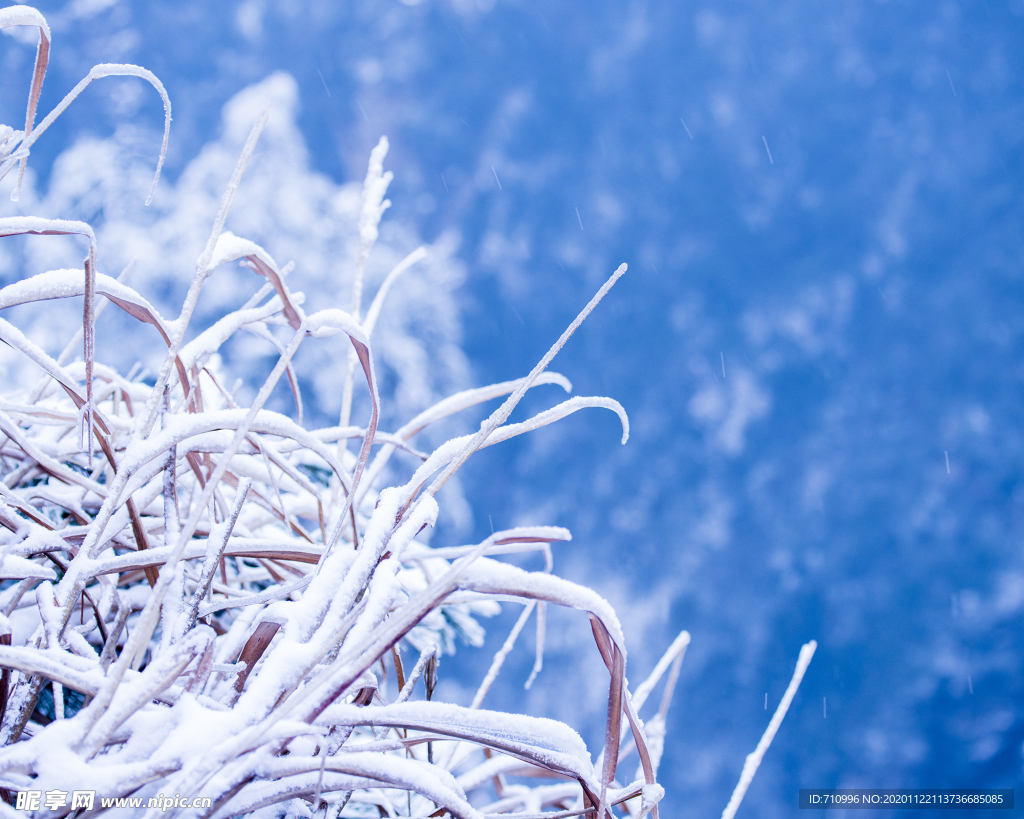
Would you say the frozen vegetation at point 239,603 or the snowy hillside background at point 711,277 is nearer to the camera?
the frozen vegetation at point 239,603

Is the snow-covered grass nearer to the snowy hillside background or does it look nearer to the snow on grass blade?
the snow on grass blade

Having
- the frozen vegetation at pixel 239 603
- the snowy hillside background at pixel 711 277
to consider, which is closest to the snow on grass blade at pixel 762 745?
the frozen vegetation at pixel 239 603

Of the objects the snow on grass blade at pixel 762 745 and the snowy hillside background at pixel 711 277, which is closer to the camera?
the snow on grass blade at pixel 762 745

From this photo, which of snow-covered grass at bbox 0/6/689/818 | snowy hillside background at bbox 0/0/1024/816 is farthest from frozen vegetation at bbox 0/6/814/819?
snowy hillside background at bbox 0/0/1024/816

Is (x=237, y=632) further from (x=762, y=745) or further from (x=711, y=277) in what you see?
(x=711, y=277)

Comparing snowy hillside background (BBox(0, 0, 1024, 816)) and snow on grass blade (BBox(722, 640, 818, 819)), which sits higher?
snowy hillside background (BBox(0, 0, 1024, 816))

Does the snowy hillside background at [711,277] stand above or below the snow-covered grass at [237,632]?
above

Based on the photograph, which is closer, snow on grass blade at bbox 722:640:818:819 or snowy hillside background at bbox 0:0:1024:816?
snow on grass blade at bbox 722:640:818:819

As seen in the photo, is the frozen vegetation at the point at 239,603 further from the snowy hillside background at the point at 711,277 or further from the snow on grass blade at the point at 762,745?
the snowy hillside background at the point at 711,277
